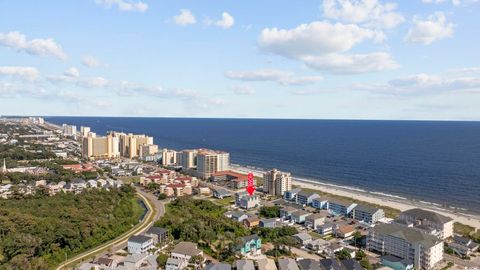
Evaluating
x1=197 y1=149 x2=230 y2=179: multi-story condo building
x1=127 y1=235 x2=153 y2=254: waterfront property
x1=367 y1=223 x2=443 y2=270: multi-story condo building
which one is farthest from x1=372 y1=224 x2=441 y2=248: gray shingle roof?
x1=197 y1=149 x2=230 y2=179: multi-story condo building

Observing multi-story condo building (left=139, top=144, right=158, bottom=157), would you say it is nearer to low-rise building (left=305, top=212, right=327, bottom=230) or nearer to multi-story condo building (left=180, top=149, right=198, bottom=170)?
→ multi-story condo building (left=180, top=149, right=198, bottom=170)

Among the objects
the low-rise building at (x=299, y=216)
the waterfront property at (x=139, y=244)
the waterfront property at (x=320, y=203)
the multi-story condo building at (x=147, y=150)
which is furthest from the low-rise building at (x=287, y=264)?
the multi-story condo building at (x=147, y=150)

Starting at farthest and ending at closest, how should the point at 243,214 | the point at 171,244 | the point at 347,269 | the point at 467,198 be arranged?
the point at 467,198
the point at 243,214
the point at 171,244
the point at 347,269

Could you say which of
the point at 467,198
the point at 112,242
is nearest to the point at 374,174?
the point at 467,198

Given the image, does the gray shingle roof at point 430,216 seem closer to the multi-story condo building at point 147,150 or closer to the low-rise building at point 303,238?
the low-rise building at point 303,238

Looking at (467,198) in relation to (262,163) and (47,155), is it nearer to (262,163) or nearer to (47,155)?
(262,163)

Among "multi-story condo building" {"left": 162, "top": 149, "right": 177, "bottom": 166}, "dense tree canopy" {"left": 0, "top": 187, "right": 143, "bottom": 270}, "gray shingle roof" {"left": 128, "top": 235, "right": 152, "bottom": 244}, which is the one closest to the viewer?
"dense tree canopy" {"left": 0, "top": 187, "right": 143, "bottom": 270}
